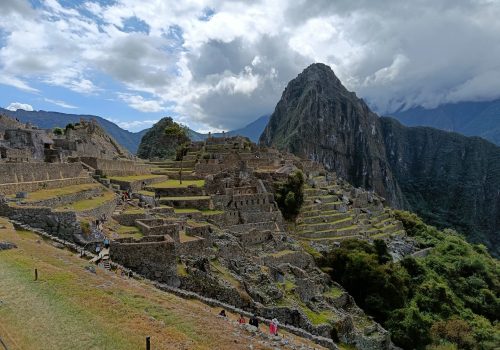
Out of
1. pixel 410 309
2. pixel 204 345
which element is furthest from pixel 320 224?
pixel 204 345

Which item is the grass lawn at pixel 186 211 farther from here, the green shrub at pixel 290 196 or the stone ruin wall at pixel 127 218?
the green shrub at pixel 290 196

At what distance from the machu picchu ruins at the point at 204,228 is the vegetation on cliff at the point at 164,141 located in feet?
117

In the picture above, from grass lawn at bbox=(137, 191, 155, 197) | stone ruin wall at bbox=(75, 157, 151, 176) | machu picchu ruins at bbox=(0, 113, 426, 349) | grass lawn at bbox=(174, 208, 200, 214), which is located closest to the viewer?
machu picchu ruins at bbox=(0, 113, 426, 349)

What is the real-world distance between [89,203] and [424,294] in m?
27.4

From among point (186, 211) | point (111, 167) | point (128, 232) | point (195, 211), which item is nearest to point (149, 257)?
point (128, 232)

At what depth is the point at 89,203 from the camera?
22.3 metres

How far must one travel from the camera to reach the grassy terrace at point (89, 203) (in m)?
20.3

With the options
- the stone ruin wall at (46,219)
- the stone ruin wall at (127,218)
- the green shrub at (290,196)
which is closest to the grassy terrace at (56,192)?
the stone ruin wall at (46,219)

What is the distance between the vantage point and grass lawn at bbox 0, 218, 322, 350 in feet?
27.6

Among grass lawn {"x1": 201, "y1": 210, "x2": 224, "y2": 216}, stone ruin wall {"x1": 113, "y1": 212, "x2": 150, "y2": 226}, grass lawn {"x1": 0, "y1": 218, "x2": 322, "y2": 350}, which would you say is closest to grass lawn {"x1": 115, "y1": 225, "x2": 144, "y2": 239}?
stone ruin wall {"x1": 113, "y1": 212, "x2": 150, "y2": 226}

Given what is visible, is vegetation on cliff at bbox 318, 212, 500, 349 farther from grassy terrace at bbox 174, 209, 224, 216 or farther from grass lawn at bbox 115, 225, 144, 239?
grass lawn at bbox 115, 225, 144, 239

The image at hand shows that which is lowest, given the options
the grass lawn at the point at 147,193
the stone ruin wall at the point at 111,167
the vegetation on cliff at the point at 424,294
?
the vegetation on cliff at the point at 424,294

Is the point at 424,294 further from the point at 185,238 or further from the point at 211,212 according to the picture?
the point at 185,238

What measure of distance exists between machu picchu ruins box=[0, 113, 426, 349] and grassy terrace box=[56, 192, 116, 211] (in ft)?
0.22
